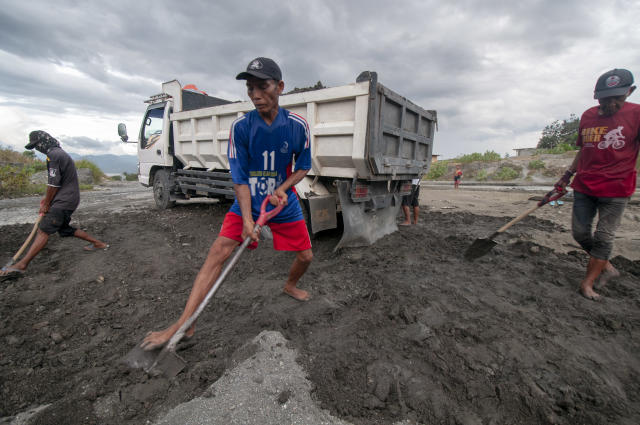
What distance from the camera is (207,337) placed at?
2207 millimetres

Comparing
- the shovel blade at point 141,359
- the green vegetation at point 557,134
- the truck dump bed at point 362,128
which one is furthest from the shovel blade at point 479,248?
the green vegetation at point 557,134

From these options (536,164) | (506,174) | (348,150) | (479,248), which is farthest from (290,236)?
(536,164)

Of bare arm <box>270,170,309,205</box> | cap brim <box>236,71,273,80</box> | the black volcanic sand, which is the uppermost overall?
cap brim <box>236,71,273,80</box>

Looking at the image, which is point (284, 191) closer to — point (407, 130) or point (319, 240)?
point (319, 240)

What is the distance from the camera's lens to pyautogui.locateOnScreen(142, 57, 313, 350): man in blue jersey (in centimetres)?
209

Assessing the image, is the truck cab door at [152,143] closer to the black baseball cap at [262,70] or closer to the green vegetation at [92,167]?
the black baseball cap at [262,70]

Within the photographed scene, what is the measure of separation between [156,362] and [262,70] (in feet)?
6.45

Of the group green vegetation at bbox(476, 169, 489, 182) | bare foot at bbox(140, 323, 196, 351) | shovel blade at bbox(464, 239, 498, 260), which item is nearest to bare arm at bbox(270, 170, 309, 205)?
bare foot at bbox(140, 323, 196, 351)

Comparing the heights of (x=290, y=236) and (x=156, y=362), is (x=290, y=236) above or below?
above

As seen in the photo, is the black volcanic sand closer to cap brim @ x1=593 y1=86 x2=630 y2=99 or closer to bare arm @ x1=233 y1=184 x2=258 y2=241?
bare arm @ x1=233 y1=184 x2=258 y2=241

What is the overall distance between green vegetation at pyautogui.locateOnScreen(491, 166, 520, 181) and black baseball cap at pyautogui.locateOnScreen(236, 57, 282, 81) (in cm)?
1964

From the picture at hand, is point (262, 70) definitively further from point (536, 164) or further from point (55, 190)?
point (536, 164)

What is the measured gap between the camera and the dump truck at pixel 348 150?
3.69m

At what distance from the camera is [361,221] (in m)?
4.25
